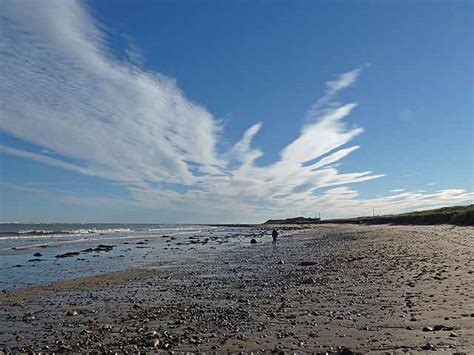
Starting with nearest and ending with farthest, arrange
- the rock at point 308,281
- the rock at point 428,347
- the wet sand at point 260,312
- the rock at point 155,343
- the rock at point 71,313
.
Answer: the rock at point 428,347 → the wet sand at point 260,312 → the rock at point 155,343 → the rock at point 71,313 → the rock at point 308,281

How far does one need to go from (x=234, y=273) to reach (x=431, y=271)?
1057 cm

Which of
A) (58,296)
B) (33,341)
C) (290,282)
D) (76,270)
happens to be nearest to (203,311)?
(33,341)

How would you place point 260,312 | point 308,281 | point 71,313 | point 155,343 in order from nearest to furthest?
point 155,343
point 260,312
point 71,313
point 308,281

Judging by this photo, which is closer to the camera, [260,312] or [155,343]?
[155,343]

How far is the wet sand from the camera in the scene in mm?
9725

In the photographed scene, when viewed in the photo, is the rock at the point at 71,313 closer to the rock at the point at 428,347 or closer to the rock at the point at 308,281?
the rock at the point at 308,281

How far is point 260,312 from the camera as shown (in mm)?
13031

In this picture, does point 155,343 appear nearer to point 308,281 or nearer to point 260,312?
point 260,312

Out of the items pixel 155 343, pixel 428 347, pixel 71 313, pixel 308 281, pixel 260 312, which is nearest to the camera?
pixel 428 347

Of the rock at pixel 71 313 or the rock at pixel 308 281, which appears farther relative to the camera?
the rock at pixel 308 281

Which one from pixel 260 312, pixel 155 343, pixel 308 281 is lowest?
pixel 155 343

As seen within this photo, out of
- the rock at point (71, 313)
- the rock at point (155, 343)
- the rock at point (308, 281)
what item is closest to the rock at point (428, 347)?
the rock at point (155, 343)

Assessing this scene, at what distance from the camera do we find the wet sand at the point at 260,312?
9.73 metres

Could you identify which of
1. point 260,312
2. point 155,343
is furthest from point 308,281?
point 155,343
